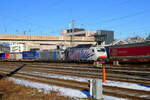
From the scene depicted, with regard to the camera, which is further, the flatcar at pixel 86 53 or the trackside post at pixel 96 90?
the flatcar at pixel 86 53

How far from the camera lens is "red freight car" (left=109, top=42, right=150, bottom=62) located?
26436mm

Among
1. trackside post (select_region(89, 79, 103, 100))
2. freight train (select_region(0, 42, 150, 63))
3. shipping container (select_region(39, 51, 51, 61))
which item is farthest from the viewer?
shipping container (select_region(39, 51, 51, 61))

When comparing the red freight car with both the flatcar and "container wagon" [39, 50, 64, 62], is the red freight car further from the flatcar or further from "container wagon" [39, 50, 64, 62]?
"container wagon" [39, 50, 64, 62]

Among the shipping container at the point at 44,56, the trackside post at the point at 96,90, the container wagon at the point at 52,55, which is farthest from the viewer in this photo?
the shipping container at the point at 44,56

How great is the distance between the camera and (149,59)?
24.6m

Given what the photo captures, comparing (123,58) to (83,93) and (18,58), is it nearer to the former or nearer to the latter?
(83,93)

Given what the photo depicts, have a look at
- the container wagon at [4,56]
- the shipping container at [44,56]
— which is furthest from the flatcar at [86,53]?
the container wagon at [4,56]

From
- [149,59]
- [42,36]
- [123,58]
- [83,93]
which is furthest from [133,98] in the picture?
[42,36]

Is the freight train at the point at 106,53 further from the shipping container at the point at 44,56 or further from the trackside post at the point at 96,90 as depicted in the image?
the trackside post at the point at 96,90

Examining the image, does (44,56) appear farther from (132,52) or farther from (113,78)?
(113,78)

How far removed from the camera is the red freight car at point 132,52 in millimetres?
26436

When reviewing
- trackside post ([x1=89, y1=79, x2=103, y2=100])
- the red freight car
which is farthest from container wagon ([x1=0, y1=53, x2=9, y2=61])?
trackside post ([x1=89, y1=79, x2=103, y2=100])

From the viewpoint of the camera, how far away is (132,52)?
2883 centimetres

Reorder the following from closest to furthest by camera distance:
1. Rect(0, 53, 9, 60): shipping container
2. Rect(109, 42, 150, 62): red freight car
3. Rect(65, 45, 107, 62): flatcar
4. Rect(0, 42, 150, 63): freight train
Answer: Rect(109, 42, 150, 62): red freight car < Rect(0, 42, 150, 63): freight train < Rect(65, 45, 107, 62): flatcar < Rect(0, 53, 9, 60): shipping container
